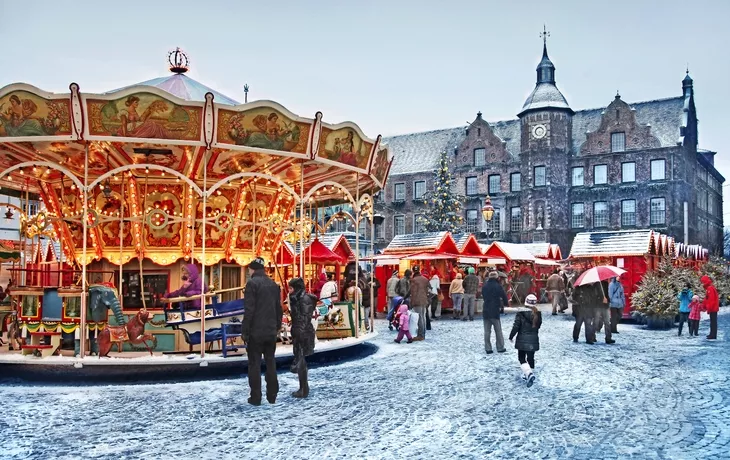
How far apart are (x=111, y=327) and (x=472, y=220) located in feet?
143

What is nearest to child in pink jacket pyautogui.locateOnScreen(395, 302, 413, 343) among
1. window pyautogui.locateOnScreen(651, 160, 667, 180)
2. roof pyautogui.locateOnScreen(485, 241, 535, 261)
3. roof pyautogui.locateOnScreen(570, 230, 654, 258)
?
roof pyautogui.locateOnScreen(570, 230, 654, 258)

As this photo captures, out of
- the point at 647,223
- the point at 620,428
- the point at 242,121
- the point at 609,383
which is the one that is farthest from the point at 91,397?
the point at 647,223

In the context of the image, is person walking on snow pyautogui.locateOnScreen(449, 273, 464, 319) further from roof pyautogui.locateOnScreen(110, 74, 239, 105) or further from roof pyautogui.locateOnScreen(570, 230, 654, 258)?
roof pyautogui.locateOnScreen(110, 74, 239, 105)

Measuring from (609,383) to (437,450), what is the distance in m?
4.89

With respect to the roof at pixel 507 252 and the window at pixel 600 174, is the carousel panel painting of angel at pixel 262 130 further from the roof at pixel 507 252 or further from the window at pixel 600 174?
the window at pixel 600 174

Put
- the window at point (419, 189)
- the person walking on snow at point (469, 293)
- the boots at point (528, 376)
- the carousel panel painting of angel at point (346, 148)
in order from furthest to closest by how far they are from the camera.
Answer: the window at point (419, 189)
the person walking on snow at point (469, 293)
the carousel panel painting of angel at point (346, 148)
the boots at point (528, 376)

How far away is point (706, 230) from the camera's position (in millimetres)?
55156

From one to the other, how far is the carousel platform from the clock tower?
38.4 meters

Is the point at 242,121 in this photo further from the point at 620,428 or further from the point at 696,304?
the point at 696,304

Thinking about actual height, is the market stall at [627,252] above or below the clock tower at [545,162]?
below

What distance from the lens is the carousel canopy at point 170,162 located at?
443 inches

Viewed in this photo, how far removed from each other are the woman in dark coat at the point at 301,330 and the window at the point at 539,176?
1667 inches

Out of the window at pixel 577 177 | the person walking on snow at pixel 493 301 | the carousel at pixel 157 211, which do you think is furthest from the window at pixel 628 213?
the person walking on snow at pixel 493 301

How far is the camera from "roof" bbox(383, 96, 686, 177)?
4816 cm
